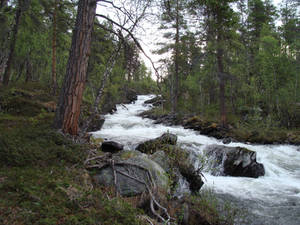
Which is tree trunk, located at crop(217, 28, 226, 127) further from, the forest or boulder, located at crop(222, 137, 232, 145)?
boulder, located at crop(222, 137, 232, 145)

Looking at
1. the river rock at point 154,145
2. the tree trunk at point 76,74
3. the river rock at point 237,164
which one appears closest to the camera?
the tree trunk at point 76,74

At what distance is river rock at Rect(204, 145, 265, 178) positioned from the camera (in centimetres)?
869

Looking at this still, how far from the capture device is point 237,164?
8766mm

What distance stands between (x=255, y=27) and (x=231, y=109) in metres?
14.1

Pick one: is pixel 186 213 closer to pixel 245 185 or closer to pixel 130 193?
pixel 130 193

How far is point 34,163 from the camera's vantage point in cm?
364

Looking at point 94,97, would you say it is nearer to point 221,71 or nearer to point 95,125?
point 95,125

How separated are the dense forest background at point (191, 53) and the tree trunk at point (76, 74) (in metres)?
0.75

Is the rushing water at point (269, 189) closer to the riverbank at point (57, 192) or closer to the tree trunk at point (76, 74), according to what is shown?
the tree trunk at point (76, 74)

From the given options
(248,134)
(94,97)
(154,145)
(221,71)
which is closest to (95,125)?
(94,97)

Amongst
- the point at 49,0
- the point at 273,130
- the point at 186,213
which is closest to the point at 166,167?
the point at 186,213

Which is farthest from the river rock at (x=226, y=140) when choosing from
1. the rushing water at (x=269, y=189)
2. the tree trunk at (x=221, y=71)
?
the tree trunk at (x=221, y=71)

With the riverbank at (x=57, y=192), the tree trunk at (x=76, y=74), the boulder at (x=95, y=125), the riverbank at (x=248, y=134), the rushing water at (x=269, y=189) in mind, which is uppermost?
the tree trunk at (x=76, y=74)

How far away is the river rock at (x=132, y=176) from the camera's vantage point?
394 cm
